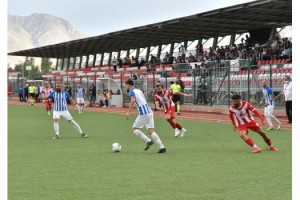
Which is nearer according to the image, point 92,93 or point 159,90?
point 159,90

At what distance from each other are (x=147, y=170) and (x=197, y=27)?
99.0ft

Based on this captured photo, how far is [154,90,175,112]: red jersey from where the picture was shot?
18938 mm

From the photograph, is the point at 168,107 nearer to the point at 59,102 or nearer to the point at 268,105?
the point at 59,102

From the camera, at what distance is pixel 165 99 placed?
19.2 meters

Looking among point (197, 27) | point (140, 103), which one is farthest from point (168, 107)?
point (197, 27)

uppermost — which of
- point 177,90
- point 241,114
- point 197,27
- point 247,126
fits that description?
point 197,27

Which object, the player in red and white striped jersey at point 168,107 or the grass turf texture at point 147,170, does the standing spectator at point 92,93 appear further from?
the grass turf texture at point 147,170

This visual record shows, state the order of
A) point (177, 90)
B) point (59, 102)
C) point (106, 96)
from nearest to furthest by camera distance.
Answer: point (59, 102) < point (177, 90) < point (106, 96)

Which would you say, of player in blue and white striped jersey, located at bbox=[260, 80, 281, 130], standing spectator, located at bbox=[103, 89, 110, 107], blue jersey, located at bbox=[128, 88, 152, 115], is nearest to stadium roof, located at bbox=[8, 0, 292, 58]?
standing spectator, located at bbox=[103, 89, 110, 107]

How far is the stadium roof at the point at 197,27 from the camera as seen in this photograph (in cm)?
3131

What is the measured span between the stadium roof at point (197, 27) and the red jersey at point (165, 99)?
11906 mm

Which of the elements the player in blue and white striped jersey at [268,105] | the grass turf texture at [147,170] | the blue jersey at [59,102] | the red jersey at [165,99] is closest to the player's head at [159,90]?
the red jersey at [165,99]
